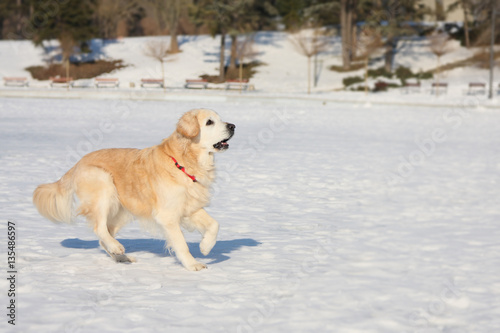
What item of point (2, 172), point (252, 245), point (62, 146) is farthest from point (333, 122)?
point (252, 245)

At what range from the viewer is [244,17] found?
54875 millimetres

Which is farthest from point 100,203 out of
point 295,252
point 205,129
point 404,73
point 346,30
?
point 346,30

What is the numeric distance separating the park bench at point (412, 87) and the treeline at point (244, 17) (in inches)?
233

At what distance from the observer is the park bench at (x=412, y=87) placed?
46.2 metres

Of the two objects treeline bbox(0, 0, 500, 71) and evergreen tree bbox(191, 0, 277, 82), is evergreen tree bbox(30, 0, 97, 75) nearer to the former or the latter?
treeline bbox(0, 0, 500, 71)

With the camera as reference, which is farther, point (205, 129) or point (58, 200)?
point (58, 200)

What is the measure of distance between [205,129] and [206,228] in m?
1.01

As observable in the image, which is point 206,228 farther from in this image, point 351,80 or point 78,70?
point 78,70

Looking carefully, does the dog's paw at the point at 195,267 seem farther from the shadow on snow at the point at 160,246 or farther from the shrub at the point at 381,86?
the shrub at the point at 381,86

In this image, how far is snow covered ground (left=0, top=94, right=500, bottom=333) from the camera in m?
4.79

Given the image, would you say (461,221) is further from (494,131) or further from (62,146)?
(494,131)

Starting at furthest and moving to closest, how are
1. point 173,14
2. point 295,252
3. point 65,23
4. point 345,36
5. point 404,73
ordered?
point 173,14 < point 65,23 < point 345,36 < point 404,73 < point 295,252

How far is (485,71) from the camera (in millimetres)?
50844

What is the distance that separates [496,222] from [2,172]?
8.89 m
